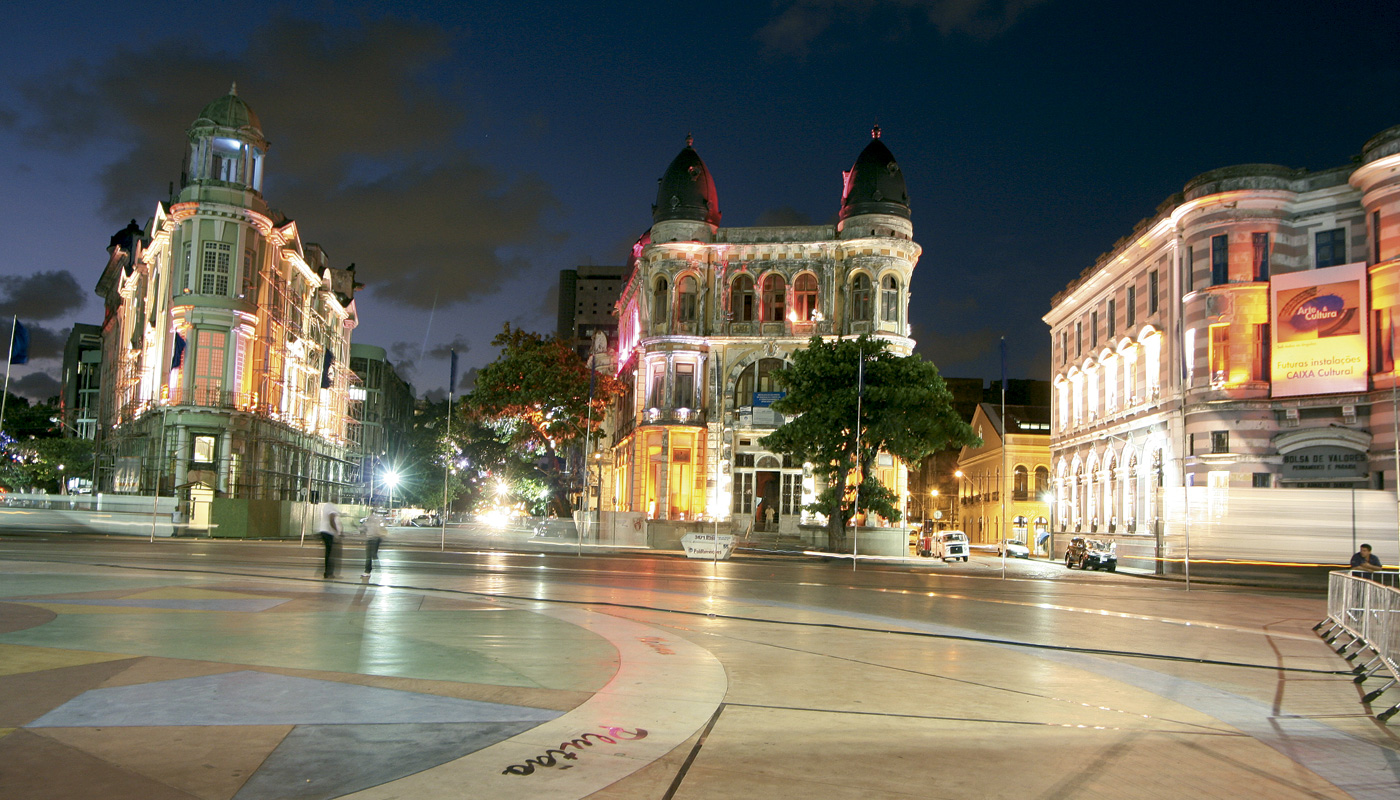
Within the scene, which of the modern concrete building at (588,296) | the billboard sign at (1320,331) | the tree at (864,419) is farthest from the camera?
the modern concrete building at (588,296)

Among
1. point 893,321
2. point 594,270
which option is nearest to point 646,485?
point 893,321

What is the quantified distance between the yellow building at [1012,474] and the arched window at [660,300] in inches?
1107

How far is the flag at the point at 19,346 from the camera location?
4659cm

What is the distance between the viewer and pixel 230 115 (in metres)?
55.3

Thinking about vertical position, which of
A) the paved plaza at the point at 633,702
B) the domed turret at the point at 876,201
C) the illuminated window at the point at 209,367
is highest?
the domed turret at the point at 876,201

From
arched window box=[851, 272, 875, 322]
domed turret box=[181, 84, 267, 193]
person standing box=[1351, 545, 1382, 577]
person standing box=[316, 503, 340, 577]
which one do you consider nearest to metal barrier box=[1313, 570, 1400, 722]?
person standing box=[1351, 545, 1382, 577]

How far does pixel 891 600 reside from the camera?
19453 mm

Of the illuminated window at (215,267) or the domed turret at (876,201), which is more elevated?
the domed turret at (876,201)

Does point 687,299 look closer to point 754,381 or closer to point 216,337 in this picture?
point 754,381

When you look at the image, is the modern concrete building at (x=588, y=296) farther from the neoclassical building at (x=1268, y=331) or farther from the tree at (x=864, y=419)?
the neoclassical building at (x=1268, y=331)

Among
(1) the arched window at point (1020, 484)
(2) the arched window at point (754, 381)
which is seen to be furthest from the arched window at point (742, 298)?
(1) the arched window at point (1020, 484)

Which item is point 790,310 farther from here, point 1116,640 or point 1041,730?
point 1041,730

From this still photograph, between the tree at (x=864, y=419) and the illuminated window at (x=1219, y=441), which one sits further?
the tree at (x=864, y=419)

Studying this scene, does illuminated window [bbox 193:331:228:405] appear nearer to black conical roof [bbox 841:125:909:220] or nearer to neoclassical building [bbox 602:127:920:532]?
neoclassical building [bbox 602:127:920:532]
